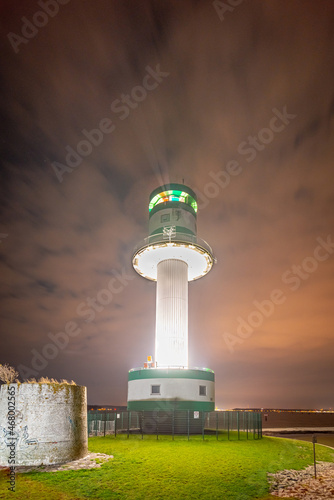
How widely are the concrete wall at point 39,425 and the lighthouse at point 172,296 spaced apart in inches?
498

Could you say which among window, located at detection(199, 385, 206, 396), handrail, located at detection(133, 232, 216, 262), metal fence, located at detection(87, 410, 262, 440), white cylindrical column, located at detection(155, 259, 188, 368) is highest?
handrail, located at detection(133, 232, 216, 262)

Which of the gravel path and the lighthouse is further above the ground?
the lighthouse

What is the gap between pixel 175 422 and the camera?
89.2 ft

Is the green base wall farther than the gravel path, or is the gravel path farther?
the green base wall

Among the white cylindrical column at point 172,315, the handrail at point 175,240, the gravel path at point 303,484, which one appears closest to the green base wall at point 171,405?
the white cylindrical column at point 172,315

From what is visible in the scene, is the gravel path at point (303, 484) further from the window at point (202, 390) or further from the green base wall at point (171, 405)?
the window at point (202, 390)

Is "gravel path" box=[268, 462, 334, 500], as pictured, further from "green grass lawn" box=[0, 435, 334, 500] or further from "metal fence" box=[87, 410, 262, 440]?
"metal fence" box=[87, 410, 262, 440]

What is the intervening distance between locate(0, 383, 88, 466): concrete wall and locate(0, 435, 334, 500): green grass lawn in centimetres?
166

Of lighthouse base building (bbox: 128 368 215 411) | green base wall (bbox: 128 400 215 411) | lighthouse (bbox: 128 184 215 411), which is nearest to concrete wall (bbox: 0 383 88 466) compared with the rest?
green base wall (bbox: 128 400 215 411)

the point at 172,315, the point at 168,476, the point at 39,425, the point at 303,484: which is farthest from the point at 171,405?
the point at 303,484

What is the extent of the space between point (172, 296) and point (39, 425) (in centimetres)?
1851

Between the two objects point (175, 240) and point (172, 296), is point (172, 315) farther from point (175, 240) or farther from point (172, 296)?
point (175, 240)

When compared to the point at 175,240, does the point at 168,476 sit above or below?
below

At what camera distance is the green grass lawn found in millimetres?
11188
